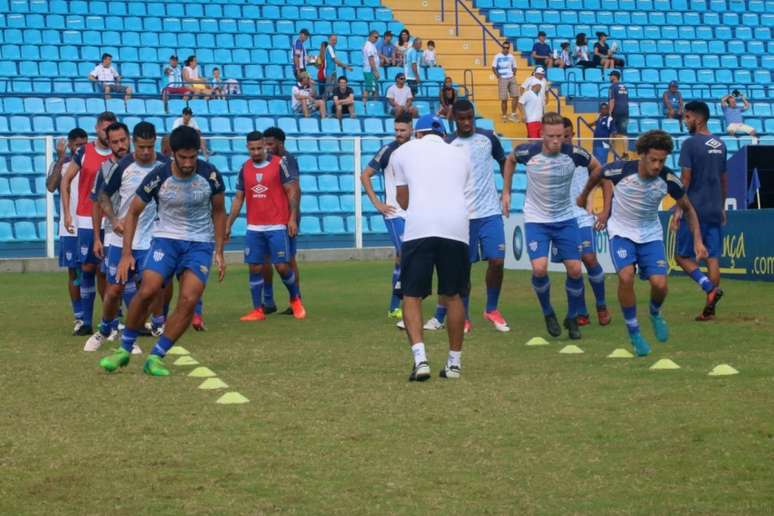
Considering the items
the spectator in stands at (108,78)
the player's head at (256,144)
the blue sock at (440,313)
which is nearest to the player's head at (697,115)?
the blue sock at (440,313)

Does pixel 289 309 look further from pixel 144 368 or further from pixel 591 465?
pixel 591 465

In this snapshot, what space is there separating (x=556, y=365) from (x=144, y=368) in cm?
305

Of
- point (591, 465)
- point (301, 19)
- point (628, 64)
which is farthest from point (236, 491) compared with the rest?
point (628, 64)

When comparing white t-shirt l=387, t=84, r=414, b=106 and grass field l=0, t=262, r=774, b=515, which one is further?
white t-shirt l=387, t=84, r=414, b=106

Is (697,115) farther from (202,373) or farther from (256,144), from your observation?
(202,373)

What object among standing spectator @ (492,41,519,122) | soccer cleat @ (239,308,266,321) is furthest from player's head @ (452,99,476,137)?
standing spectator @ (492,41,519,122)

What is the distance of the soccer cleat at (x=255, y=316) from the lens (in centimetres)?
1631

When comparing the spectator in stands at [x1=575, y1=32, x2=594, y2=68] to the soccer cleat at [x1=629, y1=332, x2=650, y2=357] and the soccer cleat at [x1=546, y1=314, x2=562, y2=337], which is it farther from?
the soccer cleat at [x1=629, y1=332, x2=650, y2=357]

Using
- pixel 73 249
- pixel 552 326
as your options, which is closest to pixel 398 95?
pixel 73 249

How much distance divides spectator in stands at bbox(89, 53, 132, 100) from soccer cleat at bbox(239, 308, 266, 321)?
45.4 ft

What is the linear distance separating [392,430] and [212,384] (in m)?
2.31

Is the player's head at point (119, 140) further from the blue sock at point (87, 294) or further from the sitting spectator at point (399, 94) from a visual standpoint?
the sitting spectator at point (399, 94)

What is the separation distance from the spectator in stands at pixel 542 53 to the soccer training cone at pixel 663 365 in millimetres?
24594

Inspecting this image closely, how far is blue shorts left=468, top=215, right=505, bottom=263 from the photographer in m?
14.0
